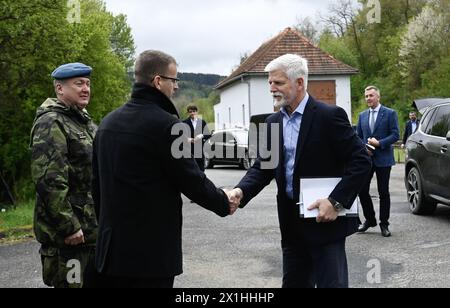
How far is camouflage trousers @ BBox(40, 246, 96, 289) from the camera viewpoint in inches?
161

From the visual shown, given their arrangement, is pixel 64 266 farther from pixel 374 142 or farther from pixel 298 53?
pixel 298 53

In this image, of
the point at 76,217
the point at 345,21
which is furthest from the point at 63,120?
the point at 345,21

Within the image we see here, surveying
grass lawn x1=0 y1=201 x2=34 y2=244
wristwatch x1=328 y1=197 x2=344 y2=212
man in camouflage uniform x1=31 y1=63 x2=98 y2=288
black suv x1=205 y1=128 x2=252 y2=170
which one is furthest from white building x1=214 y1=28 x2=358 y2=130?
wristwatch x1=328 y1=197 x2=344 y2=212

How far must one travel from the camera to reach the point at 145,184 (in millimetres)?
3336

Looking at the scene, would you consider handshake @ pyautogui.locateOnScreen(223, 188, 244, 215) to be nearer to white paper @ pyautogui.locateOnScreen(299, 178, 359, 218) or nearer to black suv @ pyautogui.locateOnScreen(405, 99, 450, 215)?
white paper @ pyautogui.locateOnScreen(299, 178, 359, 218)

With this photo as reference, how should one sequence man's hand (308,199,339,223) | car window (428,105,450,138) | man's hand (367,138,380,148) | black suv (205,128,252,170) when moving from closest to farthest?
1. man's hand (308,199,339,223)
2. man's hand (367,138,380,148)
3. car window (428,105,450,138)
4. black suv (205,128,252,170)

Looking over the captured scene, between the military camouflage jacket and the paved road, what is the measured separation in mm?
2299

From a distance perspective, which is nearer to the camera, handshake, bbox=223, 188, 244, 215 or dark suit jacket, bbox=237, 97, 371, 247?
dark suit jacket, bbox=237, 97, 371, 247

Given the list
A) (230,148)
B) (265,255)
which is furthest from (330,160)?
(230,148)

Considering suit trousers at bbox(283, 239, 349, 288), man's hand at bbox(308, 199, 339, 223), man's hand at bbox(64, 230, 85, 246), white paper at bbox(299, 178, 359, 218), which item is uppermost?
white paper at bbox(299, 178, 359, 218)

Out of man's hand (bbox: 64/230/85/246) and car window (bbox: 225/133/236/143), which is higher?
man's hand (bbox: 64/230/85/246)

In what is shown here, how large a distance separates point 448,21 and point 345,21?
48.0 feet

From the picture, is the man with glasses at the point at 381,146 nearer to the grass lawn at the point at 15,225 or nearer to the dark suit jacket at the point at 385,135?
the dark suit jacket at the point at 385,135

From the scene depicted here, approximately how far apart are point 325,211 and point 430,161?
6.52m
